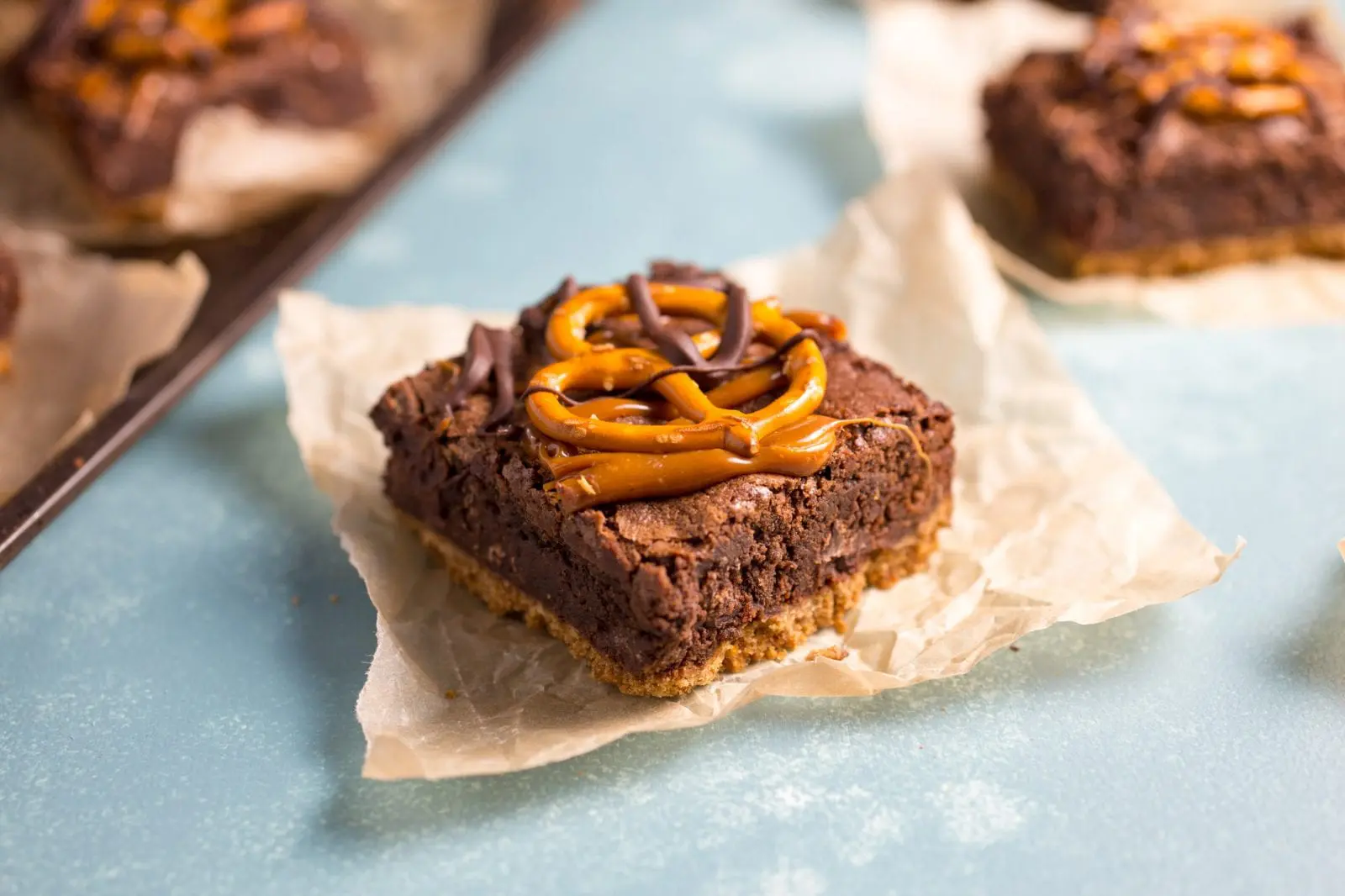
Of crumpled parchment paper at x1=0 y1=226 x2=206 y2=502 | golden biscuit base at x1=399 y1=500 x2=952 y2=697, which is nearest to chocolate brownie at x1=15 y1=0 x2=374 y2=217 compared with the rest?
crumpled parchment paper at x1=0 y1=226 x2=206 y2=502

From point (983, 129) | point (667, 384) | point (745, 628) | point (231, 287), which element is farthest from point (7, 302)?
point (983, 129)

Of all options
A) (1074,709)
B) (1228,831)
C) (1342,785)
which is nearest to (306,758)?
(1074,709)

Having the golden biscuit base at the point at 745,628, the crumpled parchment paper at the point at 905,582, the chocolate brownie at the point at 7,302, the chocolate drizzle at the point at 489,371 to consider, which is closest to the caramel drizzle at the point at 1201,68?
the crumpled parchment paper at the point at 905,582

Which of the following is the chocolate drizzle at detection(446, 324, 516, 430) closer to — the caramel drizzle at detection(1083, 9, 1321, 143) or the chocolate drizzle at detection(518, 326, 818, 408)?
the chocolate drizzle at detection(518, 326, 818, 408)

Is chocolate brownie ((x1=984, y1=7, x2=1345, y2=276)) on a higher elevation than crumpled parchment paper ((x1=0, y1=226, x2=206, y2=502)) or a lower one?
higher

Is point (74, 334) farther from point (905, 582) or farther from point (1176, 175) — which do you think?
point (1176, 175)

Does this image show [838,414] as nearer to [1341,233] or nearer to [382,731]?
[382,731]
